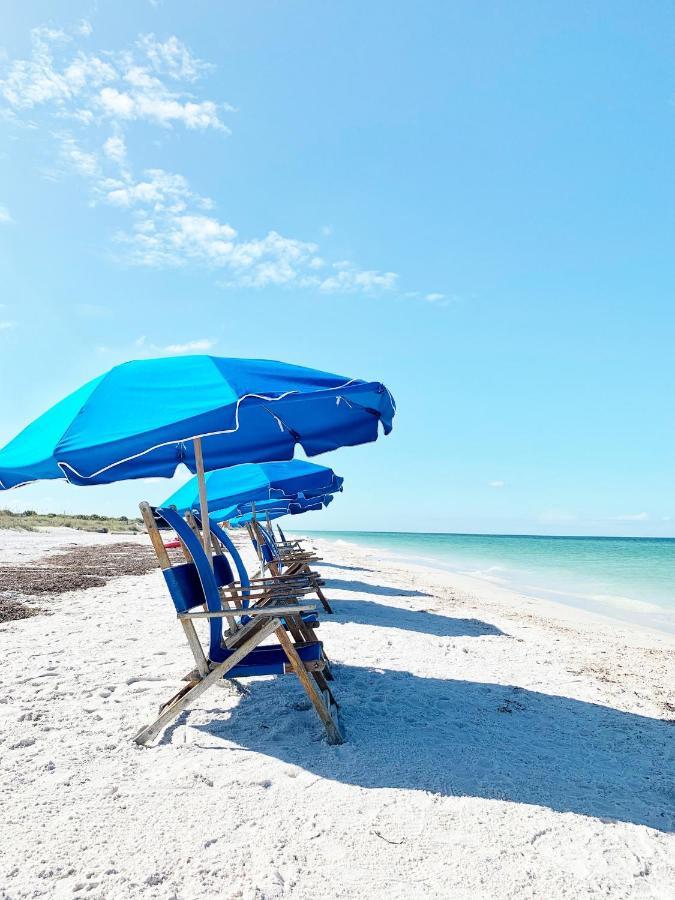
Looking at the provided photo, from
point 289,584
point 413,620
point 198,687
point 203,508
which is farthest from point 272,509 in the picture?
point 198,687

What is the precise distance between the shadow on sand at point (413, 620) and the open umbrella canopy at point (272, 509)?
3105 mm

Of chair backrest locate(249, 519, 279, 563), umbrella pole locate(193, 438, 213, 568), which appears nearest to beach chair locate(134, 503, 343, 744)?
umbrella pole locate(193, 438, 213, 568)

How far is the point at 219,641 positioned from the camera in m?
3.41

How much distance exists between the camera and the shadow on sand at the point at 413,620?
265 inches

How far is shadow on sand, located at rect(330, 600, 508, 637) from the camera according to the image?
673 centimetres

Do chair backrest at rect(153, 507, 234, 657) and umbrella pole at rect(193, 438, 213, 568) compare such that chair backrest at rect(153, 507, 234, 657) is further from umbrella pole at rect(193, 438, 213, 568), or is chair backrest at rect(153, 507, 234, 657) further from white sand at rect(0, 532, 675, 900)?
white sand at rect(0, 532, 675, 900)

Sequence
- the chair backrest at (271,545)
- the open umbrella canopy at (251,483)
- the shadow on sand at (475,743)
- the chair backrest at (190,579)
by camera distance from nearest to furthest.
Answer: the shadow on sand at (475,743) < the chair backrest at (190,579) < the chair backrest at (271,545) < the open umbrella canopy at (251,483)

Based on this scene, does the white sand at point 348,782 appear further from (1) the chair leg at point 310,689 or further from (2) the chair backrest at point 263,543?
(2) the chair backrest at point 263,543

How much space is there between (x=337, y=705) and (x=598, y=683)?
244 cm

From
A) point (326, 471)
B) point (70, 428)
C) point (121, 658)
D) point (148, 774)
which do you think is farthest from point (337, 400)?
point (326, 471)

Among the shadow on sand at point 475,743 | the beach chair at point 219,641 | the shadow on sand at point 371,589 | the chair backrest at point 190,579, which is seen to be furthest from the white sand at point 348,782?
the shadow on sand at point 371,589

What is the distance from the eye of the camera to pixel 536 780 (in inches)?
111

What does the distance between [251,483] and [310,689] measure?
18.2ft

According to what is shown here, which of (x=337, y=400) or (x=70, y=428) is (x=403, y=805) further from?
(x=337, y=400)
